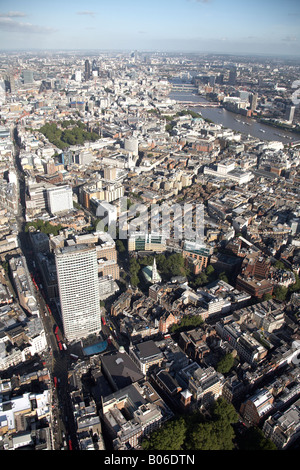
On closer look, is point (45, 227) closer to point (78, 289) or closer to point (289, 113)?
point (78, 289)

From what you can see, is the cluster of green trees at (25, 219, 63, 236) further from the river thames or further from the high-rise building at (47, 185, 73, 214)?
the river thames

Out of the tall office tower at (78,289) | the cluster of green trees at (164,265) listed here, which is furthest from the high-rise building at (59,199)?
the tall office tower at (78,289)

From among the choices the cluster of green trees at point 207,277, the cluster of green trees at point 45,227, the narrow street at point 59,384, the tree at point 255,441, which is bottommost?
the narrow street at point 59,384

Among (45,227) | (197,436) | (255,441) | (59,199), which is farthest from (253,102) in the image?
(197,436)

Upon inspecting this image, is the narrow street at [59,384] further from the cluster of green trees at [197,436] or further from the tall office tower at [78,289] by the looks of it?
the cluster of green trees at [197,436]

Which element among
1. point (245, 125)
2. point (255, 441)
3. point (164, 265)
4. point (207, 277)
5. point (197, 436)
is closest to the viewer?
point (197, 436)

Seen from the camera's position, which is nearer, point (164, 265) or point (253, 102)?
point (164, 265)
